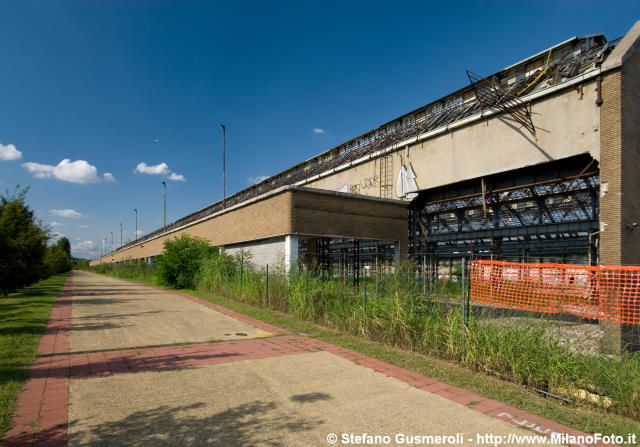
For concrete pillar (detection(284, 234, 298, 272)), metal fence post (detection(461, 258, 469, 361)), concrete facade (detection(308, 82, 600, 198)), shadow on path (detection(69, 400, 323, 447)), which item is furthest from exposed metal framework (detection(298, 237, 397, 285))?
shadow on path (detection(69, 400, 323, 447))

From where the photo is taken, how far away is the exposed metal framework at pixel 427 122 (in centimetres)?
1377

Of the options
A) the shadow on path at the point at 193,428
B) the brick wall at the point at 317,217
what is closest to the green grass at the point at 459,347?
the shadow on path at the point at 193,428

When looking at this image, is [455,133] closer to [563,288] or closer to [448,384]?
[563,288]

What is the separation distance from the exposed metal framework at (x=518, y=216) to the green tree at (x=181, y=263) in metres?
12.9

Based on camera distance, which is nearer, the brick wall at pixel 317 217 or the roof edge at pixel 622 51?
the roof edge at pixel 622 51

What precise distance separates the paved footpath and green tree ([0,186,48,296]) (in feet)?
30.1

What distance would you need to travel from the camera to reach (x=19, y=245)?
1627 cm

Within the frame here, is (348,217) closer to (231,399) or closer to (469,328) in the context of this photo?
(469,328)

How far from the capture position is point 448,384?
559 centimetres

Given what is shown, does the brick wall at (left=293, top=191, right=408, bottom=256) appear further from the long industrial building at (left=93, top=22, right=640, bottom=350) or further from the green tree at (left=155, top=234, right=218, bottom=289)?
the green tree at (left=155, top=234, right=218, bottom=289)

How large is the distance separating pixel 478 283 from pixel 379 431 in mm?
5071

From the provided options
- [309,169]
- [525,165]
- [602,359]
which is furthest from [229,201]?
[602,359]

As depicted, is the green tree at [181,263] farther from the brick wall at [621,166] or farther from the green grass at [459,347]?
the brick wall at [621,166]

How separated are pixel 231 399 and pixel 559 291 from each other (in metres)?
5.92
